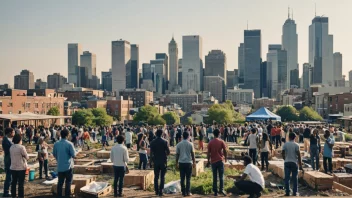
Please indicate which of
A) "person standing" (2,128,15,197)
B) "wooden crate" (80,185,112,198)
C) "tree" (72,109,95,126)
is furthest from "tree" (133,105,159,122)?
"wooden crate" (80,185,112,198)

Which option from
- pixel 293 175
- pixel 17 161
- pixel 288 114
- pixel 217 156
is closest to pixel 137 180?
pixel 217 156

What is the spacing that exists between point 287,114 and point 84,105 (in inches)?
3251

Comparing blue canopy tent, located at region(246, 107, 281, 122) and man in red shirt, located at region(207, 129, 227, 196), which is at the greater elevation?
blue canopy tent, located at region(246, 107, 281, 122)

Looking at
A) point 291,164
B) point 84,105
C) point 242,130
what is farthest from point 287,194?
point 84,105

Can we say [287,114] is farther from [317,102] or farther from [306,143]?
[306,143]

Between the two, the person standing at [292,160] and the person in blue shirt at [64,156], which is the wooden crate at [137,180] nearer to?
the person in blue shirt at [64,156]

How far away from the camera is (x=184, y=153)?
11.2 meters

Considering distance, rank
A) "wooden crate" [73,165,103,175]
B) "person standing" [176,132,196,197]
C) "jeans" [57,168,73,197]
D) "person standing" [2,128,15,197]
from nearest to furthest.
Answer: "jeans" [57,168,73,197], "person standing" [176,132,196,197], "person standing" [2,128,15,197], "wooden crate" [73,165,103,175]

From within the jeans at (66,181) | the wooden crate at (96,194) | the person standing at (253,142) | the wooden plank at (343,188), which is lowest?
the wooden plank at (343,188)

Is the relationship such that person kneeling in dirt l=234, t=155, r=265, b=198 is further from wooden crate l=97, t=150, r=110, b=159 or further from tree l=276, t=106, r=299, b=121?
tree l=276, t=106, r=299, b=121

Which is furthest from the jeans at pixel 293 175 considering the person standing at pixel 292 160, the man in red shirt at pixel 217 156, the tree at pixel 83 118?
the tree at pixel 83 118

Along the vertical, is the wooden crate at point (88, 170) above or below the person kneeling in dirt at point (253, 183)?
below

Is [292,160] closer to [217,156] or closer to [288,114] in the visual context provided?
[217,156]

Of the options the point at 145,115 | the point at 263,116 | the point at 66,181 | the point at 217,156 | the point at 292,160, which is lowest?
the point at 145,115
